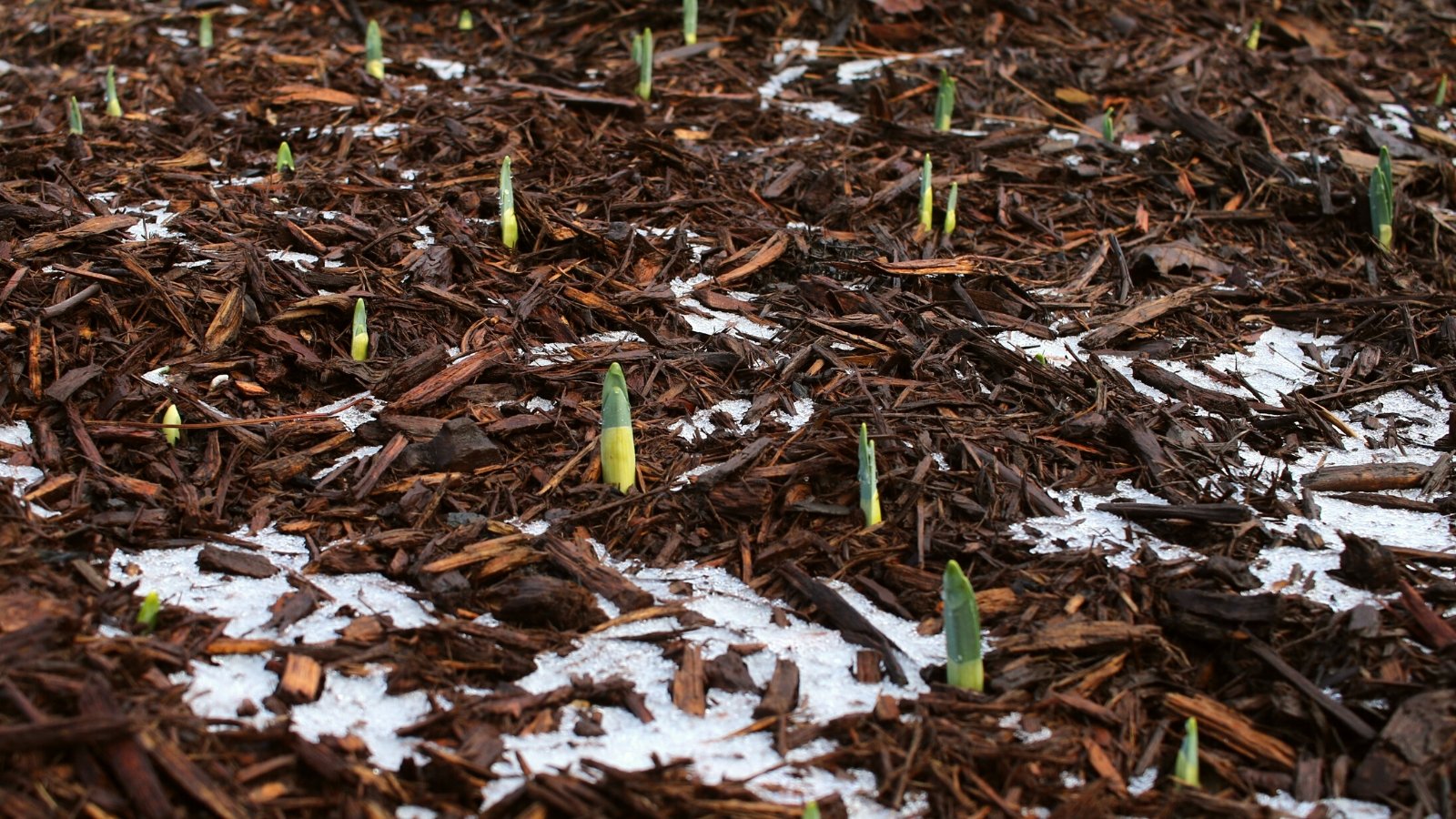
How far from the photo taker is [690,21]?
17.6 ft

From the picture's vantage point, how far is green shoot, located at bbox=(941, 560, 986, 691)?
221 cm

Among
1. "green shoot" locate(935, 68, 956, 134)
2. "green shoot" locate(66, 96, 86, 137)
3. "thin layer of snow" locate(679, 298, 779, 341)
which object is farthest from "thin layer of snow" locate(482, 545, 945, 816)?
"green shoot" locate(66, 96, 86, 137)

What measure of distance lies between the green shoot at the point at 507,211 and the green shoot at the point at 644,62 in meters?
1.24

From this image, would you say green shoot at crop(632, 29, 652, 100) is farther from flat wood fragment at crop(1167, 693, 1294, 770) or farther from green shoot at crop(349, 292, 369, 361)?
flat wood fragment at crop(1167, 693, 1294, 770)

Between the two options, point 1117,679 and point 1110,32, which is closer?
point 1117,679

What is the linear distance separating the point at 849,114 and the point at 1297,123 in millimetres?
1908

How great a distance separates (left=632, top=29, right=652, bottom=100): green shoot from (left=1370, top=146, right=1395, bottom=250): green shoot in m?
2.73

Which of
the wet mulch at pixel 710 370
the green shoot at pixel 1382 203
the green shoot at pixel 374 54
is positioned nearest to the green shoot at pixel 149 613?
the wet mulch at pixel 710 370

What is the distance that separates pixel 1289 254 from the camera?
4.26 m

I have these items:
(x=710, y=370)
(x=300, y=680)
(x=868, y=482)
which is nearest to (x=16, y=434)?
(x=300, y=680)

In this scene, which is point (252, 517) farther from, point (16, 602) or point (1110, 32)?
point (1110, 32)

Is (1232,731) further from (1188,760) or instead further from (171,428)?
(171,428)

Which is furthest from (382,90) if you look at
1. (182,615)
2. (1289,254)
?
(1289,254)

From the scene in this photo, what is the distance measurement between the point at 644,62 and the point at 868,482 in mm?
2691
